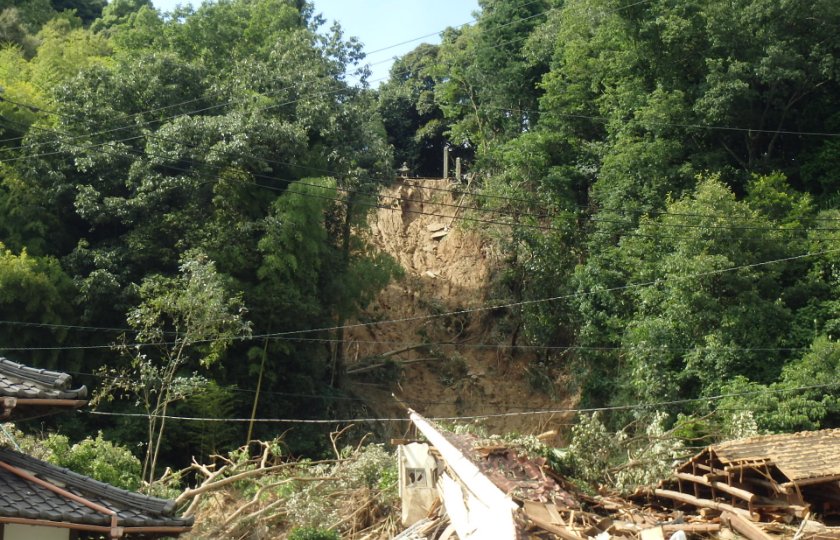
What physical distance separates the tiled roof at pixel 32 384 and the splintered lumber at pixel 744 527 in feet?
28.5

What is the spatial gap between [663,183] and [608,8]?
6.35 m

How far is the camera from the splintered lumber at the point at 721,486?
1229cm

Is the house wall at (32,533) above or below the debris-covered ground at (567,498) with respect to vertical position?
above

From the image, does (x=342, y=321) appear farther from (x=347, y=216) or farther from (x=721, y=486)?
(x=721, y=486)

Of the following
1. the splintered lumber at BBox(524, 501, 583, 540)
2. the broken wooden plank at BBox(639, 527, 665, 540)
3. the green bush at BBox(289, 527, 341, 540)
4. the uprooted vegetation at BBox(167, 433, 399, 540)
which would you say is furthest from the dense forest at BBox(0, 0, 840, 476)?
the splintered lumber at BBox(524, 501, 583, 540)

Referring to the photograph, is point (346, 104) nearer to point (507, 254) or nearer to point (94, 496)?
point (507, 254)

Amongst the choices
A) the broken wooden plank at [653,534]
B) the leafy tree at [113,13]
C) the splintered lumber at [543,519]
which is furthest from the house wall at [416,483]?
the leafy tree at [113,13]

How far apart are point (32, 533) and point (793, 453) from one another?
37.7 feet

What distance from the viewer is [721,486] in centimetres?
1284

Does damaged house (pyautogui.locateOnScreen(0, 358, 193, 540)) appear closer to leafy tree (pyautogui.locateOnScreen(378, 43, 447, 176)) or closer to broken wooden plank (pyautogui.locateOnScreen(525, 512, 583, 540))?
A: broken wooden plank (pyautogui.locateOnScreen(525, 512, 583, 540))

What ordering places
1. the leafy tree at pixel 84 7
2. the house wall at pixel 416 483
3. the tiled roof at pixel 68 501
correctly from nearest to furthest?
1. the tiled roof at pixel 68 501
2. the house wall at pixel 416 483
3. the leafy tree at pixel 84 7

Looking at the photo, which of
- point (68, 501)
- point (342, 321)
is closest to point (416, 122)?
point (342, 321)

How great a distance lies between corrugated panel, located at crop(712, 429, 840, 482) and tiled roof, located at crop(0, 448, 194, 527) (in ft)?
31.4

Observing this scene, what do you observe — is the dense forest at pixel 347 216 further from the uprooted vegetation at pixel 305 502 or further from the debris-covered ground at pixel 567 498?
the debris-covered ground at pixel 567 498
